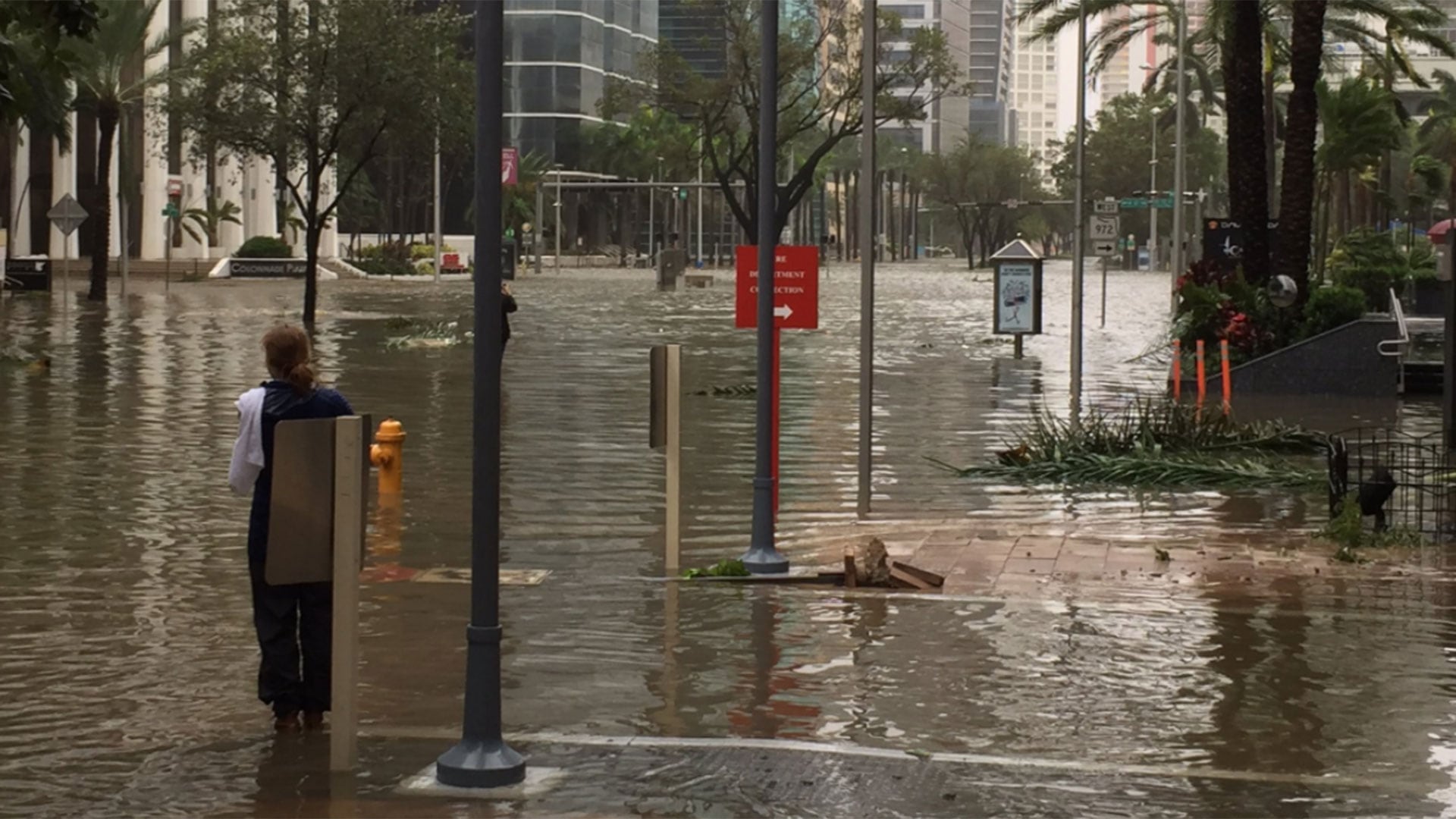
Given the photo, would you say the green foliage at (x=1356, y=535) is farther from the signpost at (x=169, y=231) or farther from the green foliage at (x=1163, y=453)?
the signpost at (x=169, y=231)

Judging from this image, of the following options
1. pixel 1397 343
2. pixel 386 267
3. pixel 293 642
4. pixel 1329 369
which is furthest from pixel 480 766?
pixel 386 267

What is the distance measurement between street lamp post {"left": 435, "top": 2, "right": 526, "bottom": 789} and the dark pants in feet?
3.58

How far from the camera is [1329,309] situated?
104 feet

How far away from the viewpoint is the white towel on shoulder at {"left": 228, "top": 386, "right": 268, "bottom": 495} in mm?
8852

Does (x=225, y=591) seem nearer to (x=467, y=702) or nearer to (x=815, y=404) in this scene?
(x=467, y=702)

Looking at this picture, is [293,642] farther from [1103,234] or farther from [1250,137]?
[1103,234]

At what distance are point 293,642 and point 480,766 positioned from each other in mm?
1442

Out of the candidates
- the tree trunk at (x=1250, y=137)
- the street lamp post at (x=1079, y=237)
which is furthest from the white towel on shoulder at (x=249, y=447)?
the tree trunk at (x=1250, y=137)

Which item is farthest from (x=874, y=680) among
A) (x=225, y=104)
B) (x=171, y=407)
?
(x=225, y=104)

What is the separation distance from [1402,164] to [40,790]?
384 ft

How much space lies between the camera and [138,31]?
6331 centimetres

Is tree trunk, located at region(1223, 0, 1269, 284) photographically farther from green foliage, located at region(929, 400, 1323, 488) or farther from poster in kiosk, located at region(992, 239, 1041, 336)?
green foliage, located at region(929, 400, 1323, 488)

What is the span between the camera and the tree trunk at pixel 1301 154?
32062 mm

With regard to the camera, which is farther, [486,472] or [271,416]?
[271,416]
